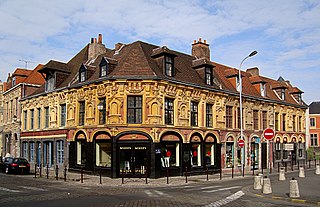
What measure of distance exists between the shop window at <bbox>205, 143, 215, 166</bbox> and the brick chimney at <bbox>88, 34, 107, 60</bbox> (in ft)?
43.9

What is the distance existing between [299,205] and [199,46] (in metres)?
24.0

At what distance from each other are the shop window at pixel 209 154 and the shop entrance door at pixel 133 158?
6.55 metres

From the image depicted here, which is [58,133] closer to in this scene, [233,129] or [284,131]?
[233,129]

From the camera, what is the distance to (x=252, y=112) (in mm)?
35344

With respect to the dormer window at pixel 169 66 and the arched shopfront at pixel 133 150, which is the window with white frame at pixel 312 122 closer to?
the dormer window at pixel 169 66

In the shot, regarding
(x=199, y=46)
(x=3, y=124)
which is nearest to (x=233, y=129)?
(x=199, y=46)

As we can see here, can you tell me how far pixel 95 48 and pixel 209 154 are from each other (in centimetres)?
1442

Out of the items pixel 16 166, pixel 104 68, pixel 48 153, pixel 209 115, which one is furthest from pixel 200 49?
pixel 16 166

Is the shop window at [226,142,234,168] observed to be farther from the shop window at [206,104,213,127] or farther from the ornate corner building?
the shop window at [206,104,213,127]

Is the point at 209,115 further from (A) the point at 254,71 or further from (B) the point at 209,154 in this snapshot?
(A) the point at 254,71

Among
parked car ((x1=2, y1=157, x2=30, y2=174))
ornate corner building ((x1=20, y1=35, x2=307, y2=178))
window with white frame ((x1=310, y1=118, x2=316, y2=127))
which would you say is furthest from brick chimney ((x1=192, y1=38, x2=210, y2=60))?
window with white frame ((x1=310, y1=118, x2=316, y2=127))

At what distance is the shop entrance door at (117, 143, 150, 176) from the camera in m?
25.1

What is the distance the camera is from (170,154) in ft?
87.4

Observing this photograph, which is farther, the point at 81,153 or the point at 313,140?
the point at 313,140
